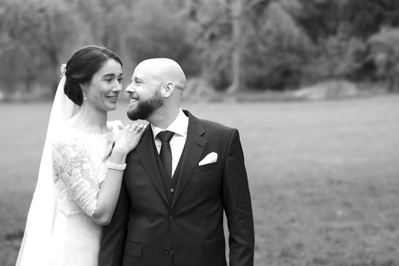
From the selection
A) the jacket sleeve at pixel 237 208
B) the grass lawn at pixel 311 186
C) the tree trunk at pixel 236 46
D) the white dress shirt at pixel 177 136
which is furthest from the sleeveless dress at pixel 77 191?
the tree trunk at pixel 236 46

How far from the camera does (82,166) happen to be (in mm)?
3512

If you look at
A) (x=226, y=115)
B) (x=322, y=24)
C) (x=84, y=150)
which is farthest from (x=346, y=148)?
(x=322, y=24)

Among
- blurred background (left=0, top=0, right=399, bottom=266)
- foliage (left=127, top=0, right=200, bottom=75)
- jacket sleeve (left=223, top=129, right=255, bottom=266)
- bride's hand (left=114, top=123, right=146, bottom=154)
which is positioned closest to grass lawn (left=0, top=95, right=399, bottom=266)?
blurred background (left=0, top=0, right=399, bottom=266)

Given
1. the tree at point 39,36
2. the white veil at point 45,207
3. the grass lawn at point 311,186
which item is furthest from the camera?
the tree at point 39,36

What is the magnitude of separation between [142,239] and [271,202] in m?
6.89

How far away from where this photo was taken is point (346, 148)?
57.7ft

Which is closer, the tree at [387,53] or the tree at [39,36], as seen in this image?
the tree at [39,36]

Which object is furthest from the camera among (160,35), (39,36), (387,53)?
(160,35)

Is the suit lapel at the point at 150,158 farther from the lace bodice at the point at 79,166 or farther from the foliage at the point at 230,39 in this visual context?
the foliage at the point at 230,39

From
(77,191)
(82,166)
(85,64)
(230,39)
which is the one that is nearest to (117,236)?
(77,191)

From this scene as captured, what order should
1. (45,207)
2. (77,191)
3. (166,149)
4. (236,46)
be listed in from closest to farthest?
(166,149) → (77,191) → (45,207) → (236,46)

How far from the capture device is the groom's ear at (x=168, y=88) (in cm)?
319

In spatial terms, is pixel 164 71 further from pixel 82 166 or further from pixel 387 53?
pixel 387 53

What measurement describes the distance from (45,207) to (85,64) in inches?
37.1
